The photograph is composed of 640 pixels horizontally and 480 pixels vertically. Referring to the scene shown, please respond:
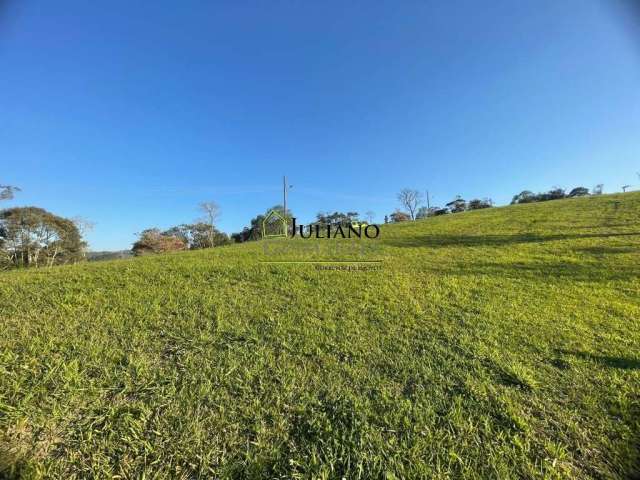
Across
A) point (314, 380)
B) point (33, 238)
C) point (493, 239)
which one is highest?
point (33, 238)

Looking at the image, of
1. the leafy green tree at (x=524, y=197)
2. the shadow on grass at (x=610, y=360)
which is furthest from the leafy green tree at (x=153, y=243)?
the leafy green tree at (x=524, y=197)

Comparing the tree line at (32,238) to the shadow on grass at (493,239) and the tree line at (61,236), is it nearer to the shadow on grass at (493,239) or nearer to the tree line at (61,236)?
the tree line at (61,236)

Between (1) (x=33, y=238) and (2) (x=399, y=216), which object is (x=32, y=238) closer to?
(1) (x=33, y=238)

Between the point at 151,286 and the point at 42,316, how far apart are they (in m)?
1.36

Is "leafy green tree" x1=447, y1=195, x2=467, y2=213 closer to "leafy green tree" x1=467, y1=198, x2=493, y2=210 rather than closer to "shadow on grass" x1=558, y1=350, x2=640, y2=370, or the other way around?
"leafy green tree" x1=467, y1=198, x2=493, y2=210

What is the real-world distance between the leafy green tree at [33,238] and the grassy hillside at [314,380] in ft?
103

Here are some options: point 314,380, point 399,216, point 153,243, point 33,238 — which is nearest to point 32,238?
point 33,238

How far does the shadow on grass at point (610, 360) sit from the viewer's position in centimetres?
259

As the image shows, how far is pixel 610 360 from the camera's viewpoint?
269 centimetres

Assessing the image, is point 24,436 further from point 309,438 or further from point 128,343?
point 309,438

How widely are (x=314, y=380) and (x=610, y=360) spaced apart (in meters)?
3.17

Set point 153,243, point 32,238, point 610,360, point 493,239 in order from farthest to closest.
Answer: point 153,243 < point 32,238 < point 493,239 < point 610,360

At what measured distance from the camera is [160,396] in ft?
6.79

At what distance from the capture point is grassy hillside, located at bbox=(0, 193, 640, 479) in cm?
163
